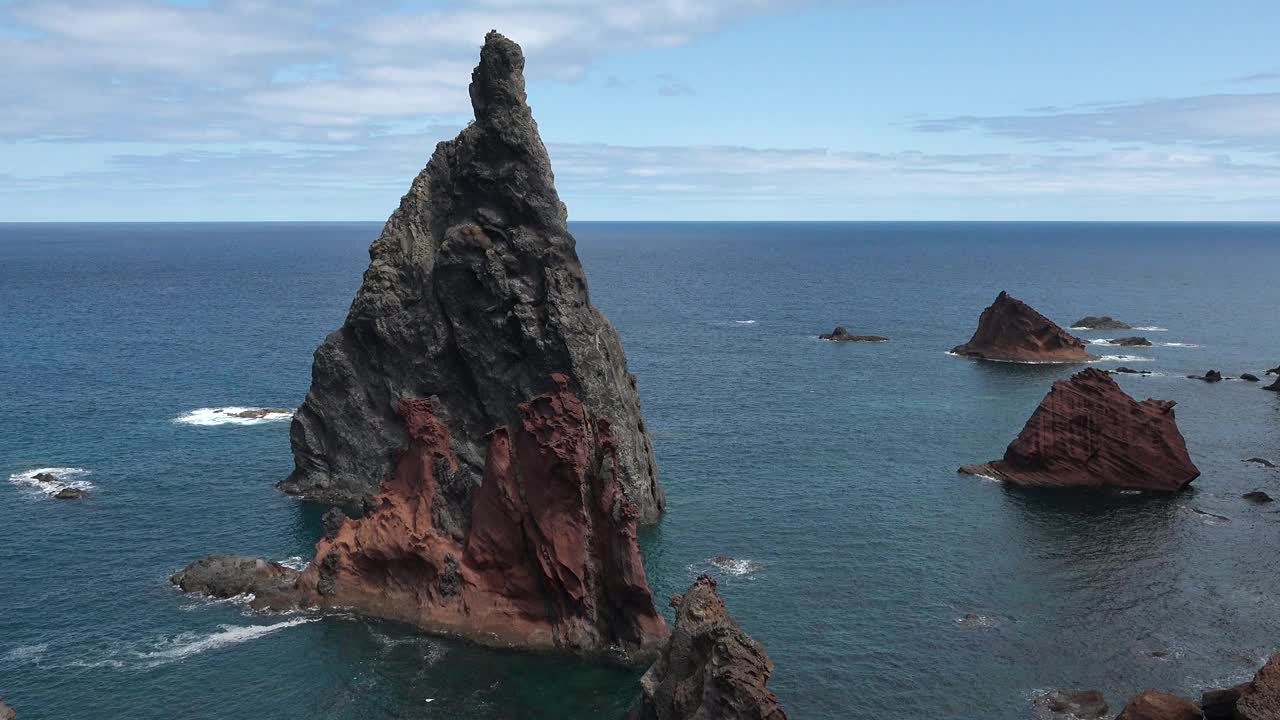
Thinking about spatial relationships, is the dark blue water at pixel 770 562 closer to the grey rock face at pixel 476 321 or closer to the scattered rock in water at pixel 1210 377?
the scattered rock in water at pixel 1210 377

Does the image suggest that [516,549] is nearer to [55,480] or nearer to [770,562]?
[770,562]

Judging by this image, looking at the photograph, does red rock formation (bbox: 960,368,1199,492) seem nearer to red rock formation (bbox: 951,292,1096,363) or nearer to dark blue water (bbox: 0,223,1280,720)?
dark blue water (bbox: 0,223,1280,720)

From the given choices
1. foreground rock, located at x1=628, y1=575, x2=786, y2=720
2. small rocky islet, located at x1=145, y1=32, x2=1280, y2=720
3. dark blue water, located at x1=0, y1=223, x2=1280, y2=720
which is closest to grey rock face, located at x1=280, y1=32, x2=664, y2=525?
small rocky islet, located at x1=145, y1=32, x2=1280, y2=720

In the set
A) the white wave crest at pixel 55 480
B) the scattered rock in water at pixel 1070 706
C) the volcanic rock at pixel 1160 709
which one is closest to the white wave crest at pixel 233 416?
the white wave crest at pixel 55 480

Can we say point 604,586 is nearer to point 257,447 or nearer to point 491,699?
point 491,699

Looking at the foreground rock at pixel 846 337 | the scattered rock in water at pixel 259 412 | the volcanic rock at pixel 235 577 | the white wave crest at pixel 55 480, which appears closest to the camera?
the volcanic rock at pixel 235 577

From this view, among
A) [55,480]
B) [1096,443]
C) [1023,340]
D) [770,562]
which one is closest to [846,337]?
[1023,340]
